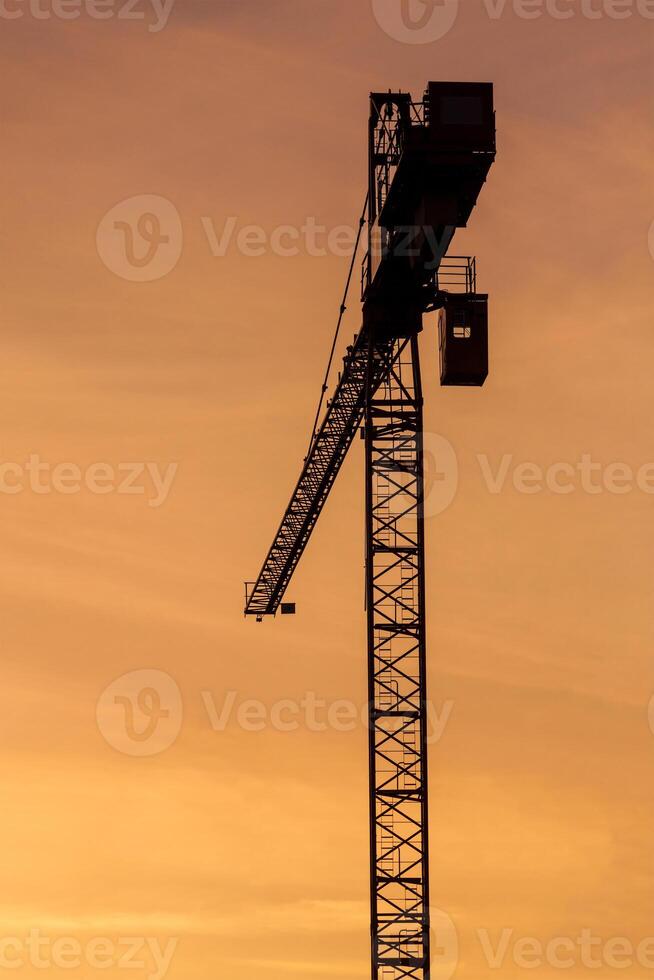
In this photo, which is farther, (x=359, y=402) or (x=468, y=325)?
(x=359, y=402)

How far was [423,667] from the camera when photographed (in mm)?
76500

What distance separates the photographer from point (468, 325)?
70000 mm

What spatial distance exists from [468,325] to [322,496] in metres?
20.4

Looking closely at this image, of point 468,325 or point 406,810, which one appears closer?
point 468,325

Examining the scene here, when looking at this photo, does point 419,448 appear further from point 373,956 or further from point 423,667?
point 373,956

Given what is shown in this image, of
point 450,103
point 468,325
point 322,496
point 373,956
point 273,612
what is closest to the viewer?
point 450,103

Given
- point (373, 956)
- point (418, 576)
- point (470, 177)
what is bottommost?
point (373, 956)

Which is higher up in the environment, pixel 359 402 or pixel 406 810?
pixel 359 402

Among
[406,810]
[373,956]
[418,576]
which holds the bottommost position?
[373,956]

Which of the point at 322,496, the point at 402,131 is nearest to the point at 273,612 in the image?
the point at 322,496

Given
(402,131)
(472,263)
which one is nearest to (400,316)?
(472,263)

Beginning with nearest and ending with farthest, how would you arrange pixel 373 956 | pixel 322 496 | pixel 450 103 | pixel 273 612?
pixel 450 103, pixel 373 956, pixel 322 496, pixel 273 612

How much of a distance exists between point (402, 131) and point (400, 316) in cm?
825

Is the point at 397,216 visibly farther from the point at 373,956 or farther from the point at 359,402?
the point at 373,956
